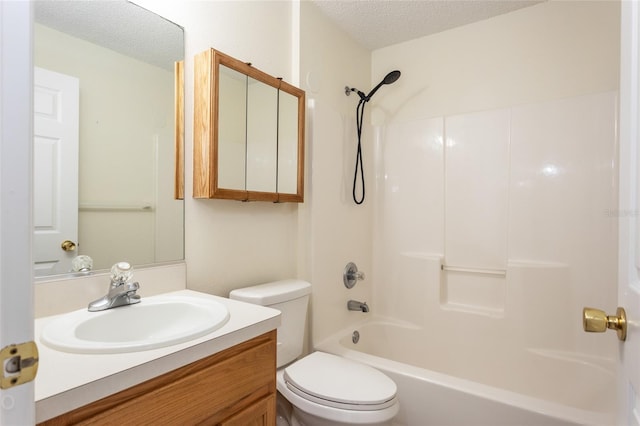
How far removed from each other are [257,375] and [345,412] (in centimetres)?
42

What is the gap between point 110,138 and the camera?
45.0 inches

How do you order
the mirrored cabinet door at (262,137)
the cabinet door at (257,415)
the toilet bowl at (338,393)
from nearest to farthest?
the cabinet door at (257,415), the toilet bowl at (338,393), the mirrored cabinet door at (262,137)

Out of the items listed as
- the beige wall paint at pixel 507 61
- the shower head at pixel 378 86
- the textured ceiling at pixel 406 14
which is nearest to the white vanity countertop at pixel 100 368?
the shower head at pixel 378 86

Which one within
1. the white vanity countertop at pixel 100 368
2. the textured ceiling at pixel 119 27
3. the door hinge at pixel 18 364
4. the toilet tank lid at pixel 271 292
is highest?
the textured ceiling at pixel 119 27

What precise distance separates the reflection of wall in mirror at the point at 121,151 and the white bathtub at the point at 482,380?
3.53 ft

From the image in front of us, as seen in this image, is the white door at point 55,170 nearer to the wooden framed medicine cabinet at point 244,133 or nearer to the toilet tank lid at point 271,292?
the wooden framed medicine cabinet at point 244,133

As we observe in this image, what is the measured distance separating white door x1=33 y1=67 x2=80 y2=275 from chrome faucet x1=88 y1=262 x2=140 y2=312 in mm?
133

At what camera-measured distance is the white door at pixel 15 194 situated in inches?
14.6

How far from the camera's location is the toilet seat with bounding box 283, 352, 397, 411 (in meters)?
1.22

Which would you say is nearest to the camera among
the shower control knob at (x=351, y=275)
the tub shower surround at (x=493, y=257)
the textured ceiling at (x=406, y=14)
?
the tub shower surround at (x=493, y=257)

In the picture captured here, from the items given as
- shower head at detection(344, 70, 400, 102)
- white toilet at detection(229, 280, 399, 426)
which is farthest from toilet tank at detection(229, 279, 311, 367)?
shower head at detection(344, 70, 400, 102)

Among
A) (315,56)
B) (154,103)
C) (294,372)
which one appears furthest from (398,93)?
(294,372)

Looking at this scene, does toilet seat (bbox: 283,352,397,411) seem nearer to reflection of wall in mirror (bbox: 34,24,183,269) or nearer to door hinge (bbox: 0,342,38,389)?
reflection of wall in mirror (bbox: 34,24,183,269)

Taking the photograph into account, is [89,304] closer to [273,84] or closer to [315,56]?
[273,84]
